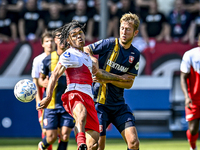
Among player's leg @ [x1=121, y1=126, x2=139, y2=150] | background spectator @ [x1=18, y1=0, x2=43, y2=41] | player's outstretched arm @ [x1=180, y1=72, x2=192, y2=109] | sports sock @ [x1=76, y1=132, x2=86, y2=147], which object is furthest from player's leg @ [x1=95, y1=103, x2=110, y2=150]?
background spectator @ [x1=18, y1=0, x2=43, y2=41]

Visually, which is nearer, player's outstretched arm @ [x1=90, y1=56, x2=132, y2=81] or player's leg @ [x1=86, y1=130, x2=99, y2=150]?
player's leg @ [x1=86, y1=130, x2=99, y2=150]

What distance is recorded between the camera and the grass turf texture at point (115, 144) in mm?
9188

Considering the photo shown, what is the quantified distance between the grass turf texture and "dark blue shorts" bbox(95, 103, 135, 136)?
3486 mm

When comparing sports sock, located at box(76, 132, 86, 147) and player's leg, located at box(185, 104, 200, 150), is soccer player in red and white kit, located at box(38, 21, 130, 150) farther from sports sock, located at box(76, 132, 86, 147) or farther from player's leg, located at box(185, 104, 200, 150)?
player's leg, located at box(185, 104, 200, 150)

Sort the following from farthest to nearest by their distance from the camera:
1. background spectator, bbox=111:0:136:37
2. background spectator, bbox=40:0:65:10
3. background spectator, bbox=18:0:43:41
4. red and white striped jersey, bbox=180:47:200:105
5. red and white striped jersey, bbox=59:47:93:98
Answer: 1. background spectator, bbox=40:0:65:10
2. background spectator, bbox=18:0:43:41
3. background spectator, bbox=111:0:136:37
4. red and white striped jersey, bbox=180:47:200:105
5. red and white striped jersey, bbox=59:47:93:98

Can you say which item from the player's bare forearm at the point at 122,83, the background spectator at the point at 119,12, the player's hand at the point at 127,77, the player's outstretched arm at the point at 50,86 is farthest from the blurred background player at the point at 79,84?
the background spectator at the point at 119,12

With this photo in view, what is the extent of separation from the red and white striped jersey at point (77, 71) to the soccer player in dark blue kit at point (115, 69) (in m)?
0.47

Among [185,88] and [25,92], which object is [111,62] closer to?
[25,92]

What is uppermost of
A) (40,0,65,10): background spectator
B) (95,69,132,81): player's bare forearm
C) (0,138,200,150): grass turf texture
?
(40,0,65,10): background spectator

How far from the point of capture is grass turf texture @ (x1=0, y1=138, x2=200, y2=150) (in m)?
9.19

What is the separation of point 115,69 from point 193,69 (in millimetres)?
2317

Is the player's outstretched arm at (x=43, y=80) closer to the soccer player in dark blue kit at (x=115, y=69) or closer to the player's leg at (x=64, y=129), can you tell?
the player's leg at (x=64, y=129)

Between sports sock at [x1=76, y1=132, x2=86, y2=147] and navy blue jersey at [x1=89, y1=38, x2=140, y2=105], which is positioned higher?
navy blue jersey at [x1=89, y1=38, x2=140, y2=105]

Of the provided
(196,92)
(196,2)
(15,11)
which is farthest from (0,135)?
(196,2)
